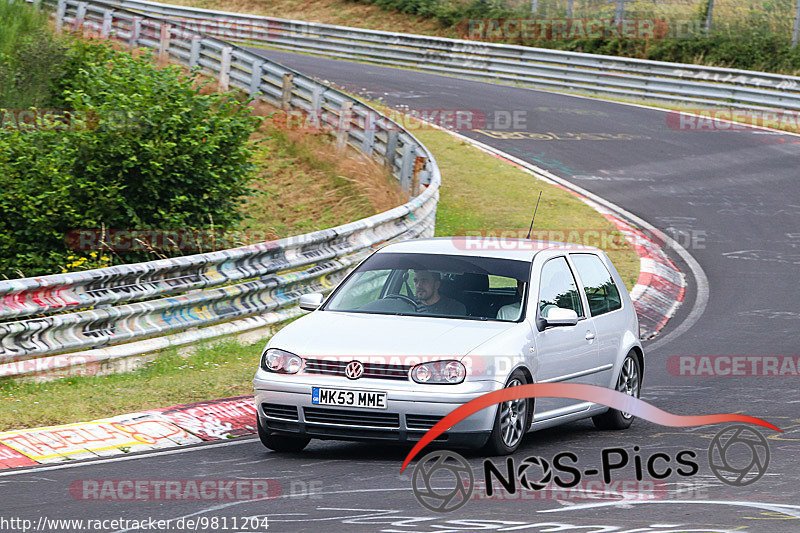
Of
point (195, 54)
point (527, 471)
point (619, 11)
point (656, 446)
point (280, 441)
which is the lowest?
point (280, 441)

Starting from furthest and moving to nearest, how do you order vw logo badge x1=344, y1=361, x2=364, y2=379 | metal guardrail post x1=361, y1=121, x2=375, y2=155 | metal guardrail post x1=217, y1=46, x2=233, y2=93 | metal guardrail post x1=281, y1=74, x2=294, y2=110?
metal guardrail post x1=217, y1=46, x2=233, y2=93, metal guardrail post x1=281, y1=74, x2=294, y2=110, metal guardrail post x1=361, y1=121, x2=375, y2=155, vw logo badge x1=344, y1=361, x2=364, y2=379

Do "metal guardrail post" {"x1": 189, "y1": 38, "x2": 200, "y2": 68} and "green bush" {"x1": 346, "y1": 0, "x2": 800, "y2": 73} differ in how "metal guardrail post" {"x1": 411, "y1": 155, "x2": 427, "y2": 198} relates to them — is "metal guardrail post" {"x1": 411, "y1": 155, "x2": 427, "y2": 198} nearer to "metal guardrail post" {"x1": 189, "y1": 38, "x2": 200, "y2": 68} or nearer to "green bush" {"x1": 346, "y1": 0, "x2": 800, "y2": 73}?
"metal guardrail post" {"x1": 189, "y1": 38, "x2": 200, "y2": 68}

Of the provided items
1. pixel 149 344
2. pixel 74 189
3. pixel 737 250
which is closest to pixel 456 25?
pixel 737 250

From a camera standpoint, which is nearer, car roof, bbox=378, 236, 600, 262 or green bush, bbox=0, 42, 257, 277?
car roof, bbox=378, 236, 600, 262

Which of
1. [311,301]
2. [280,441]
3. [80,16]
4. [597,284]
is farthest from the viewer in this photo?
[80,16]

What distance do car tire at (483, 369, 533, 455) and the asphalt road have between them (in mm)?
147

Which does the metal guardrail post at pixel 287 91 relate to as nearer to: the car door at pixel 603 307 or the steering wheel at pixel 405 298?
the car door at pixel 603 307

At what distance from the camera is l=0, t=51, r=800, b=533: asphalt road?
20.4ft

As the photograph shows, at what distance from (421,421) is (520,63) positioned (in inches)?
1143

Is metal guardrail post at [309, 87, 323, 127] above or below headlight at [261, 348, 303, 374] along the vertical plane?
above

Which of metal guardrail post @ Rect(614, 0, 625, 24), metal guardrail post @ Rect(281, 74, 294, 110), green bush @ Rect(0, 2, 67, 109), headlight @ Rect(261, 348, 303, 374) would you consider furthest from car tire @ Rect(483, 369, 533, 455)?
metal guardrail post @ Rect(614, 0, 625, 24)

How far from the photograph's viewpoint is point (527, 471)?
24.4ft

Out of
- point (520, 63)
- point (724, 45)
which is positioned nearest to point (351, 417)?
point (520, 63)

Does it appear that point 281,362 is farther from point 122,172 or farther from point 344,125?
point 344,125
